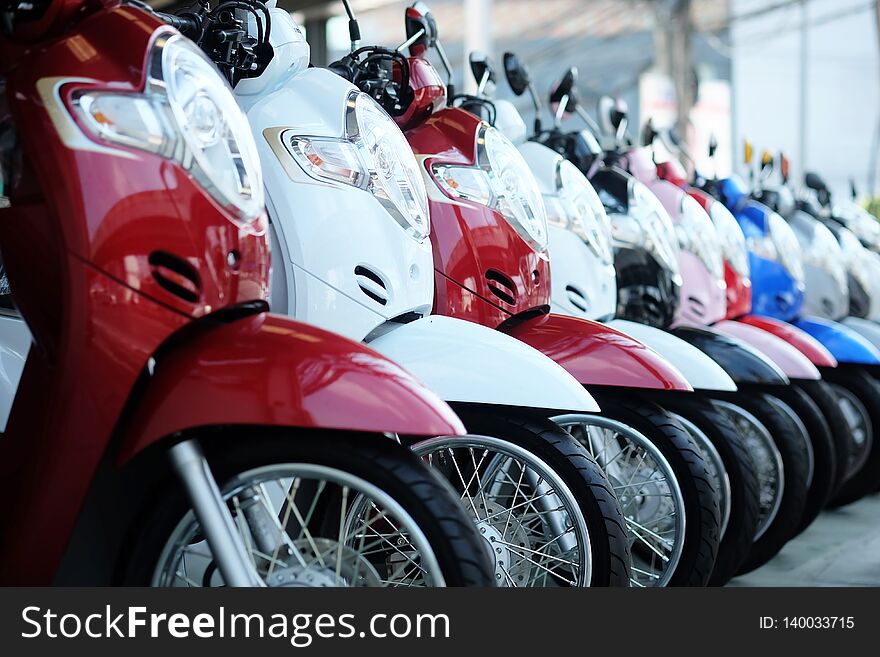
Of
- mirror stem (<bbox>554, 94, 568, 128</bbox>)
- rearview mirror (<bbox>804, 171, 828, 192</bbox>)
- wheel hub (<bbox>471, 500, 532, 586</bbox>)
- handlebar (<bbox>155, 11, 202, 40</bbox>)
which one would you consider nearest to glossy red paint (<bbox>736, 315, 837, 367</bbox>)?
mirror stem (<bbox>554, 94, 568, 128</bbox>)

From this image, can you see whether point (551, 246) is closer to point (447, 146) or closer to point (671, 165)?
point (447, 146)

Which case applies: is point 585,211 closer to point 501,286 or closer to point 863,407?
point 501,286

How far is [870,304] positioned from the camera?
5977 millimetres

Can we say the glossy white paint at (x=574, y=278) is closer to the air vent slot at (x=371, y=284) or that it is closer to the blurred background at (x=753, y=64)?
the air vent slot at (x=371, y=284)

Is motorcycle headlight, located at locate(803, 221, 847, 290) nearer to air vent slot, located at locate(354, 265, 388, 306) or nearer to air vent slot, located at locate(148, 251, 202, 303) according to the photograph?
air vent slot, located at locate(354, 265, 388, 306)

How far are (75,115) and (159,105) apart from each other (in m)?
0.12

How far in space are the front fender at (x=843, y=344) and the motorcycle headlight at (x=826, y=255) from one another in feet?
2.30

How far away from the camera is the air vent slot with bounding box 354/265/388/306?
94.0 inches

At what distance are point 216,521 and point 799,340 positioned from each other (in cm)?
312

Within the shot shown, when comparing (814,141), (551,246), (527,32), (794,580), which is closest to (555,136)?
(551,246)

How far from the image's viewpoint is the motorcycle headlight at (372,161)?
7.85 ft

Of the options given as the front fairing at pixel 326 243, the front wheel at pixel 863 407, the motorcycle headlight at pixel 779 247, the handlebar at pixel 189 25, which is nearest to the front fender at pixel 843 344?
the front wheel at pixel 863 407

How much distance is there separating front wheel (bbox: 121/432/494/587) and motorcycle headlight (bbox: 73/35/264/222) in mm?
387

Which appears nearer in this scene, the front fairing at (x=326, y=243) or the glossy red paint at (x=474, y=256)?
the front fairing at (x=326, y=243)
